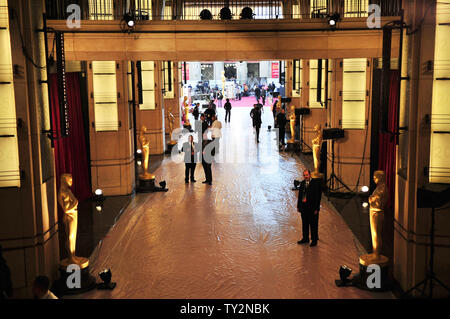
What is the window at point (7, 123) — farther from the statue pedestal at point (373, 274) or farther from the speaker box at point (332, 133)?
the speaker box at point (332, 133)

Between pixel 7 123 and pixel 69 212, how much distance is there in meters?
1.53

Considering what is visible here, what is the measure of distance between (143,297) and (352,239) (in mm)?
4361

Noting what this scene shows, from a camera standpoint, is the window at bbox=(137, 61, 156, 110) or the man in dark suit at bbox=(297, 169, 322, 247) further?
the window at bbox=(137, 61, 156, 110)

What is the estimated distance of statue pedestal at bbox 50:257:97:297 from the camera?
23.9 feet

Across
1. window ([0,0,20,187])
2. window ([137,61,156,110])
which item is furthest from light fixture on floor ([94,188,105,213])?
window ([137,61,156,110])

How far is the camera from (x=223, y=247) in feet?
30.0

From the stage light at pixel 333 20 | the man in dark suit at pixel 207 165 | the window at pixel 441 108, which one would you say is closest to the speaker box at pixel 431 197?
the window at pixel 441 108

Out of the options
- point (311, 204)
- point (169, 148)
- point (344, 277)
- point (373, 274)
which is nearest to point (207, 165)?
point (311, 204)

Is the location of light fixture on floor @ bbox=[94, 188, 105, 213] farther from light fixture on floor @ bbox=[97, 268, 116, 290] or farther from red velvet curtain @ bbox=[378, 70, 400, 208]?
red velvet curtain @ bbox=[378, 70, 400, 208]

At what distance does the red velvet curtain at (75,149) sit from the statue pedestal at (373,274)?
6.65m

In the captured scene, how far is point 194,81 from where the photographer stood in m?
49.6

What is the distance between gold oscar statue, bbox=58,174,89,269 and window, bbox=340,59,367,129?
7846 mm
